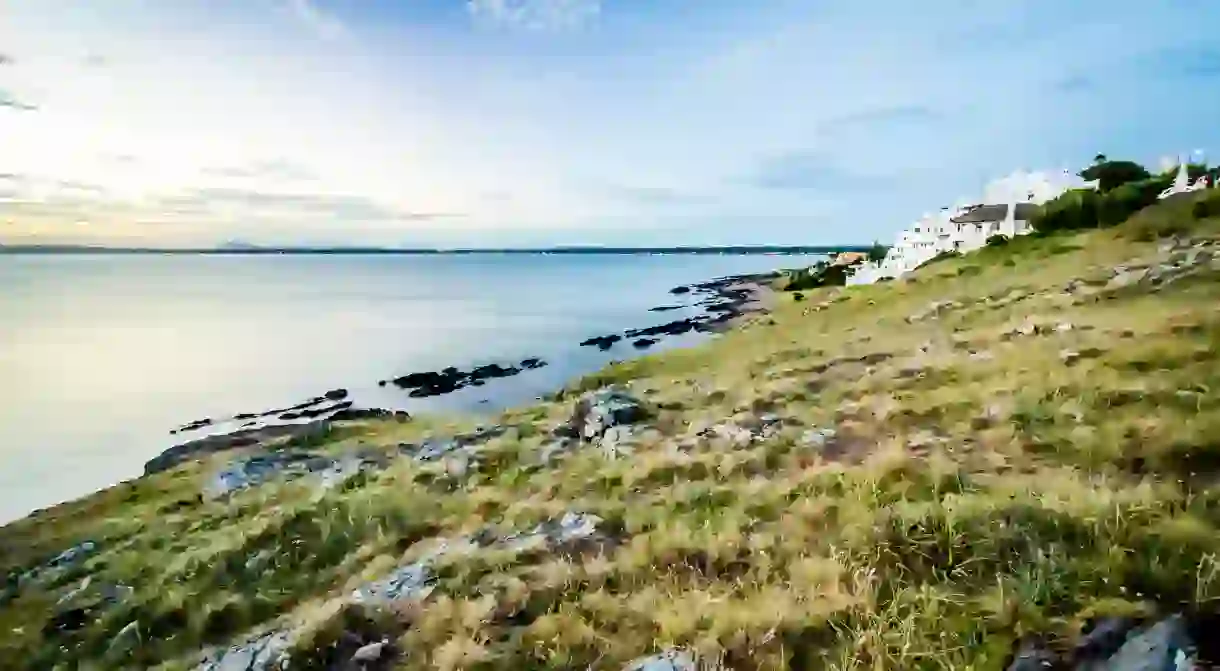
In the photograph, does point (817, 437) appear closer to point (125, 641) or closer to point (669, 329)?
point (125, 641)

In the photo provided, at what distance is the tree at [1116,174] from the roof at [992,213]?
13.7 ft

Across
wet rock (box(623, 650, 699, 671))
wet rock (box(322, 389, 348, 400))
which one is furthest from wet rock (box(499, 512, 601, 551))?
wet rock (box(322, 389, 348, 400))

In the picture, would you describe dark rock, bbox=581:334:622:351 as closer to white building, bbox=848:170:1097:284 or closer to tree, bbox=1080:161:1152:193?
white building, bbox=848:170:1097:284

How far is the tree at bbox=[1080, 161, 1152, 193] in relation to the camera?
1710 inches

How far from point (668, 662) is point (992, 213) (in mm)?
58423

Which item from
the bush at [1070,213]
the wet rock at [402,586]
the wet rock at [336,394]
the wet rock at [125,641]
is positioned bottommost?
the wet rock at [336,394]

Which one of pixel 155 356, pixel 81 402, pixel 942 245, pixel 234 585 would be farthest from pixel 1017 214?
pixel 155 356

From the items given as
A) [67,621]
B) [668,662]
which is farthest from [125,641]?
[668,662]

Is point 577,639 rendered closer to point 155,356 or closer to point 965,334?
point 965,334

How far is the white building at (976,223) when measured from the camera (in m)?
48.6

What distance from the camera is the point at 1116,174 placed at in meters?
44.6

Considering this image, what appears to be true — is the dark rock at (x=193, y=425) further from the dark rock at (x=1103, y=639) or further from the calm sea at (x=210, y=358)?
the dark rock at (x=1103, y=639)

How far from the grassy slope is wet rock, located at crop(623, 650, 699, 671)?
19cm

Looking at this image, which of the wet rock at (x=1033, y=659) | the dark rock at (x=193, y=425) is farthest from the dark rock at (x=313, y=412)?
the wet rock at (x=1033, y=659)
